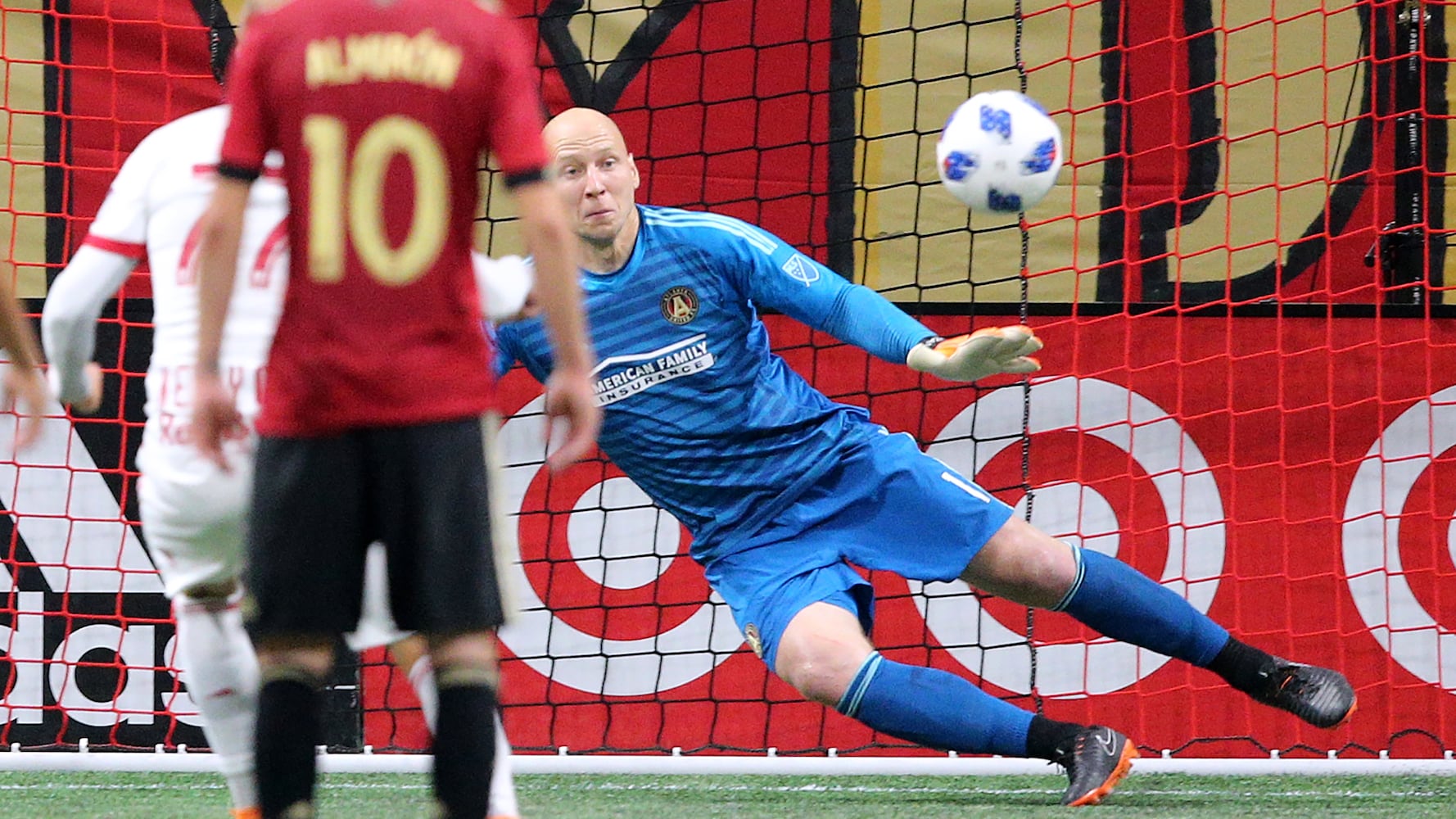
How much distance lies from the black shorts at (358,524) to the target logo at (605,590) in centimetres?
262

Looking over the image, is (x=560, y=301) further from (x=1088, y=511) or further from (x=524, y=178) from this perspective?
(x=1088, y=511)

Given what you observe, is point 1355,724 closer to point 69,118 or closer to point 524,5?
point 524,5

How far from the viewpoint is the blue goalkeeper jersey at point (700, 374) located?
372 centimetres

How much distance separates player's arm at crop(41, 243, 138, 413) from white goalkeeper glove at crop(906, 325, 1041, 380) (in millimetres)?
1454

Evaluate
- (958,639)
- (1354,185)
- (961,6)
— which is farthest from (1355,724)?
(961,6)

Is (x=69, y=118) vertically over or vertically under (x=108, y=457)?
over

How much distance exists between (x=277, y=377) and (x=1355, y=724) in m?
3.56

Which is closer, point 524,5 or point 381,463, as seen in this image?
point 381,463

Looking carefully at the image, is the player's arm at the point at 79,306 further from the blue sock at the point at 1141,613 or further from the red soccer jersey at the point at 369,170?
the blue sock at the point at 1141,613

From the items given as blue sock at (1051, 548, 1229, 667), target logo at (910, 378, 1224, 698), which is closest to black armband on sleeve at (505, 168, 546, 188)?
blue sock at (1051, 548, 1229, 667)

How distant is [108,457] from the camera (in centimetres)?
471

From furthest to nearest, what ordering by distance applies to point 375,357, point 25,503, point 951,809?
point 25,503 < point 951,809 < point 375,357

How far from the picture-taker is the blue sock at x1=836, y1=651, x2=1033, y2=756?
11.4 ft

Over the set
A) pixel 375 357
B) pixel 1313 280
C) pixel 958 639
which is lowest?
pixel 958 639
